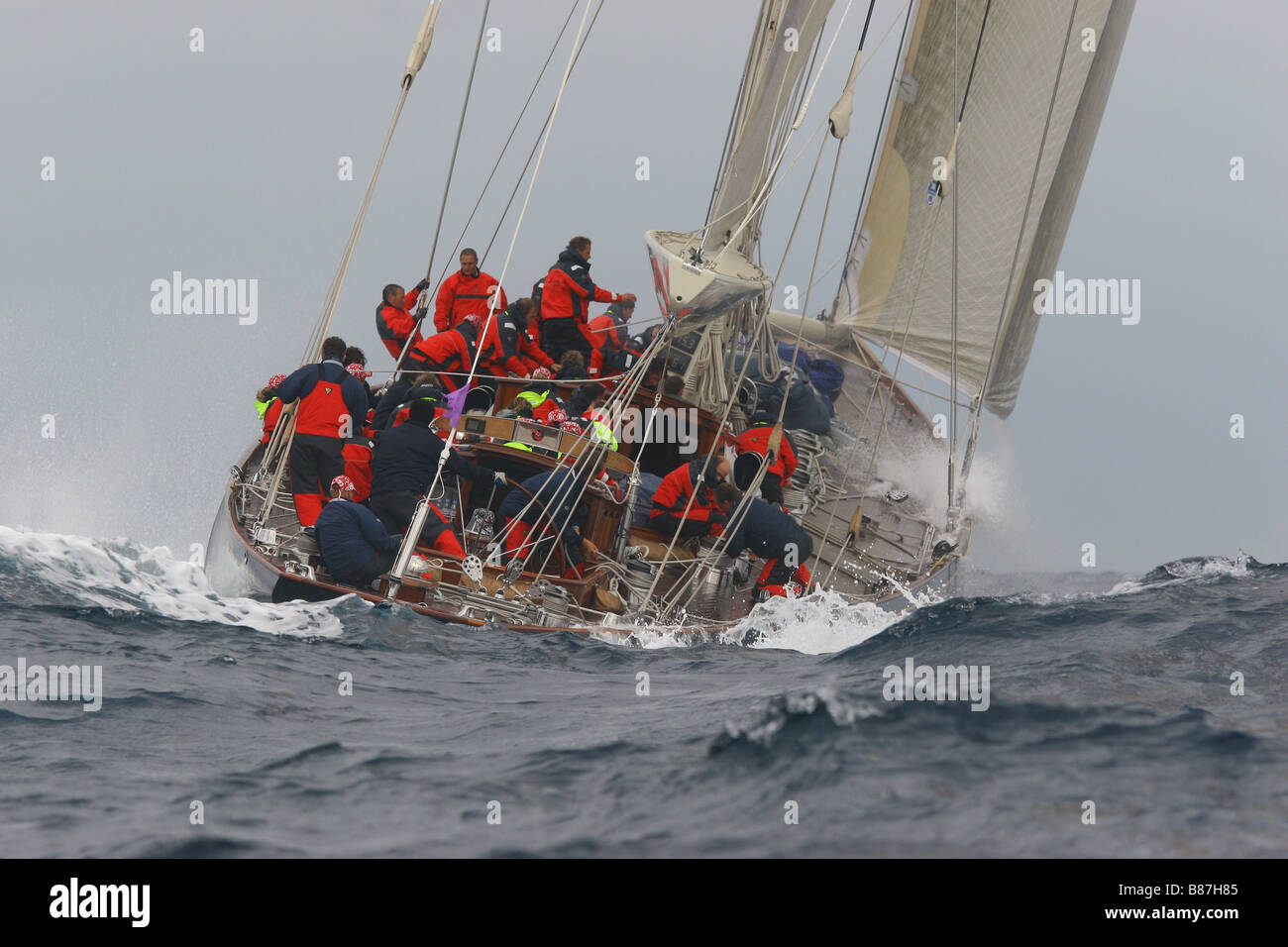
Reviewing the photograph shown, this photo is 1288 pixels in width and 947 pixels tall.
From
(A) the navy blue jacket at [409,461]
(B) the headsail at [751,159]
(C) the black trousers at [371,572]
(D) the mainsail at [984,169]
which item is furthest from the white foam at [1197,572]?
(C) the black trousers at [371,572]

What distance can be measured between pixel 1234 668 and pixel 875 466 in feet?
21.5

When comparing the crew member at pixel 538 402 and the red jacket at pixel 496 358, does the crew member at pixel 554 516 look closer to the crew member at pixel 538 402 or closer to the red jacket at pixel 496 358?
the crew member at pixel 538 402

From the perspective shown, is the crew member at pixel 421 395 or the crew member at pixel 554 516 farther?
the crew member at pixel 421 395

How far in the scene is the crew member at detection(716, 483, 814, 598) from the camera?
9.24m

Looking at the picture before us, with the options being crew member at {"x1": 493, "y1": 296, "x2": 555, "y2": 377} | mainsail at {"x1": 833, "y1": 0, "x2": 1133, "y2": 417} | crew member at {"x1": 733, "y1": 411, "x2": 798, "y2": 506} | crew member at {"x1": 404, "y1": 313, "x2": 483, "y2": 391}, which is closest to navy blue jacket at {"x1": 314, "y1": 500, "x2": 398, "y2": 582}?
crew member at {"x1": 404, "y1": 313, "x2": 483, "y2": 391}

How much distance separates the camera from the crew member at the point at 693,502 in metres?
9.62

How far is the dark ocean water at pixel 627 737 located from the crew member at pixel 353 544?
21 cm

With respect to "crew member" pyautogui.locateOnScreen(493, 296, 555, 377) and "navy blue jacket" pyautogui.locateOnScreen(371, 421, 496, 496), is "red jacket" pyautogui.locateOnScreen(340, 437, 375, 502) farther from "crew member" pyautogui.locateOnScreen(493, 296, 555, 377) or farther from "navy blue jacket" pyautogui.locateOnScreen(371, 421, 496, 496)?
"crew member" pyautogui.locateOnScreen(493, 296, 555, 377)

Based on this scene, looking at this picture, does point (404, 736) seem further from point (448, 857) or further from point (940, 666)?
point (940, 666)

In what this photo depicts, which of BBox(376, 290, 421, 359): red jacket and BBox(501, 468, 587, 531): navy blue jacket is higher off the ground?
BBox(376, 290, 421, 359): red jacket

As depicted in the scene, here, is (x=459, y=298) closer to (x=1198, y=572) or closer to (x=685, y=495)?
(x=685, y=495)

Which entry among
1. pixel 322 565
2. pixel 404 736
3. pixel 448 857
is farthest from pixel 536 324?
pixel 448 857
